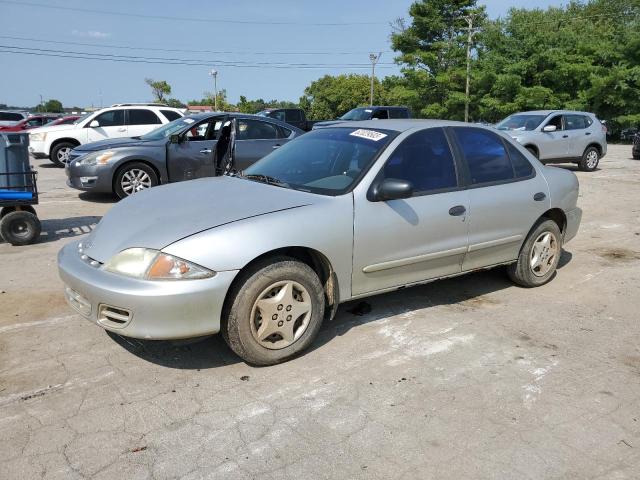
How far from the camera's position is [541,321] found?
4418 millimetres

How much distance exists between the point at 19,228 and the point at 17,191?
453mm

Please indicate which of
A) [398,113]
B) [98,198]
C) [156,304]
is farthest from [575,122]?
[156,304]

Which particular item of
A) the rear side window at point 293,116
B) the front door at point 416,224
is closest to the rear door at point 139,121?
the rear side window at point 293,116

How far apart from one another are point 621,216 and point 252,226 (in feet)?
25.1

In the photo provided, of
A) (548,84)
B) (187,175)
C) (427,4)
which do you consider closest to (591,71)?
(548,84)

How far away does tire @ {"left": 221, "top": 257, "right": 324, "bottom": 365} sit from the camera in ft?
11.0

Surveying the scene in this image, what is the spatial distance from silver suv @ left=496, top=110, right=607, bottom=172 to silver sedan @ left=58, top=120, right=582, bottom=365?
1016 centimetres

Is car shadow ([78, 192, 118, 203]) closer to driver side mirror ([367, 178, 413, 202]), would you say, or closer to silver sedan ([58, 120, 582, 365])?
silver sedan ([58, 120, 582, 365])

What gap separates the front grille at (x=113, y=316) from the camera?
127 inches

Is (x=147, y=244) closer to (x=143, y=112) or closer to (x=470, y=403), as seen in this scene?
(x=470, y=403)

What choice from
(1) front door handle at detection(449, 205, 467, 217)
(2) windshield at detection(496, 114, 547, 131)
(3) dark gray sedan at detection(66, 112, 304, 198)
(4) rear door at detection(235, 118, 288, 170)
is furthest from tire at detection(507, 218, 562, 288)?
(2) windshield at detection(496, 114, 547, 131)

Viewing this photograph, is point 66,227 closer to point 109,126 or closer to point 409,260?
point 409,260

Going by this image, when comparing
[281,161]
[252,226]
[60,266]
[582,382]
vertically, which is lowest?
[582,382]

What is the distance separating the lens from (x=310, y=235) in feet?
11.7
